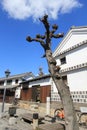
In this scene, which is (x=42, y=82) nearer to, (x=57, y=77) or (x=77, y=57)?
(x=77, y=57)

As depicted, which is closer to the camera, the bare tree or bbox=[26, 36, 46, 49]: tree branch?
the bare tree

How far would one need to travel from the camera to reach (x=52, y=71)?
7262 millimetres

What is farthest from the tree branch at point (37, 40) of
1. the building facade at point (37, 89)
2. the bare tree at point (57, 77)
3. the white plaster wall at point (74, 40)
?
the building facade at point (37, 89)

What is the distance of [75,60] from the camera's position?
1648cm

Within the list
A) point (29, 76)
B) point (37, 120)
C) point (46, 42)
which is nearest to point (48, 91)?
point (37, 120)

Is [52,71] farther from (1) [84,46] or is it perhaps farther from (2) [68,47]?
(2) [68,47]

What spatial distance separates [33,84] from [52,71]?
15332mm

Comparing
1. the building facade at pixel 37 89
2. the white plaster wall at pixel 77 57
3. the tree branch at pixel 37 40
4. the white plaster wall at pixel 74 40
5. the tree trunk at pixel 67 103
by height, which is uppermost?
the white plaster wall at pixel 74 40

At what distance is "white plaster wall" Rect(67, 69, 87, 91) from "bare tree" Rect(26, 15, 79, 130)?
6954 millimetres

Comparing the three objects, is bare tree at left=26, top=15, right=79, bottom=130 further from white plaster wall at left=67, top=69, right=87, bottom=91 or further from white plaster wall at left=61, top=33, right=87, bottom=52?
white plaster wall at left=61, top=33, right=87, bottom=52

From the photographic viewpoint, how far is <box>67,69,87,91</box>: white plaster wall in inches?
557

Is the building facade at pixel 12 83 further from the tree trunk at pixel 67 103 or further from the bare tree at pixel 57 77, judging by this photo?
the tree trunk at pixel 67 103

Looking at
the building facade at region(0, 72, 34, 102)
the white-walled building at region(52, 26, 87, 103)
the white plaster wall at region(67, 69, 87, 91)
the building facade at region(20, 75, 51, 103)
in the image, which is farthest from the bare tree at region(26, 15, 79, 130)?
the building facade at region(0, 72, 34, 102)

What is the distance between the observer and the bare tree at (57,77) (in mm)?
6493
